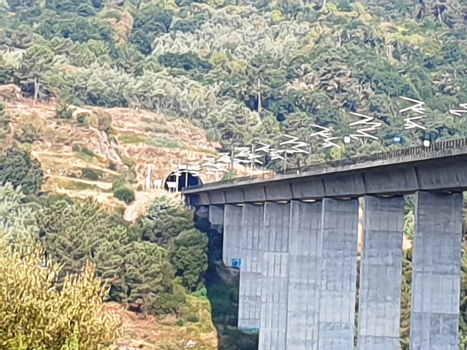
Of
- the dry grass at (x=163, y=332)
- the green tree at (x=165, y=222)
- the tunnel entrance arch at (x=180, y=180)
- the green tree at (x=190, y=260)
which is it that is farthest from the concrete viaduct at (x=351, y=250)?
the tunnel entrance arch at (x=180, y=180)

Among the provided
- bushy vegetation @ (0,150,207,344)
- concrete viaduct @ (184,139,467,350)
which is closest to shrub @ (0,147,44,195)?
bushy vegetation @ (0,150,207,344)

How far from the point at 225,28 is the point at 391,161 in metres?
134

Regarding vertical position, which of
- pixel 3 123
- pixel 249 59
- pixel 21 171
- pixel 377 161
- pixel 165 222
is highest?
pixel 249 59

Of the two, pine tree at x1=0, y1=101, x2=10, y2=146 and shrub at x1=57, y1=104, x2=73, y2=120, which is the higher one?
shrub at x1=57, y1=104, x2=73, y2=120

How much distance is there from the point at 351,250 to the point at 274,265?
1777 cm

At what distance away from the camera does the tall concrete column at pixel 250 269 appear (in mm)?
69438

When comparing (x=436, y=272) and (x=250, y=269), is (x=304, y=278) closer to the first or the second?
(x=250, y=269)

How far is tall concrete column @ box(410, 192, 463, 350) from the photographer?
39094mm

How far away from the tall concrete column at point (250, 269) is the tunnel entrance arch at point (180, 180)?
28612 millimetres

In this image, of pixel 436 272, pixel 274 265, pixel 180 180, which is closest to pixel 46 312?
pixel 436 272

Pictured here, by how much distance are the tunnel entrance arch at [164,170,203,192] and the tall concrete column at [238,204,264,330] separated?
2861 cm

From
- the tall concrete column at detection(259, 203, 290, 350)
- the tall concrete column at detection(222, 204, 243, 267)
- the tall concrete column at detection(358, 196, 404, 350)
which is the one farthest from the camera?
the tall concrete column at detection(222, 204, 243, 267)

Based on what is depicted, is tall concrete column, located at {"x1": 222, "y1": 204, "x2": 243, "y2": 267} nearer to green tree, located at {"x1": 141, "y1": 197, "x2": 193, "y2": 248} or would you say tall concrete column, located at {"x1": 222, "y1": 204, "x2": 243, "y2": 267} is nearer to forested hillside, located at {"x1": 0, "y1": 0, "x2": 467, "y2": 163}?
green tree, located at {"x1": 141, "y1": 197, "x2": 193, "y2": 248}

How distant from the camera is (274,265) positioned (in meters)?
67.5
